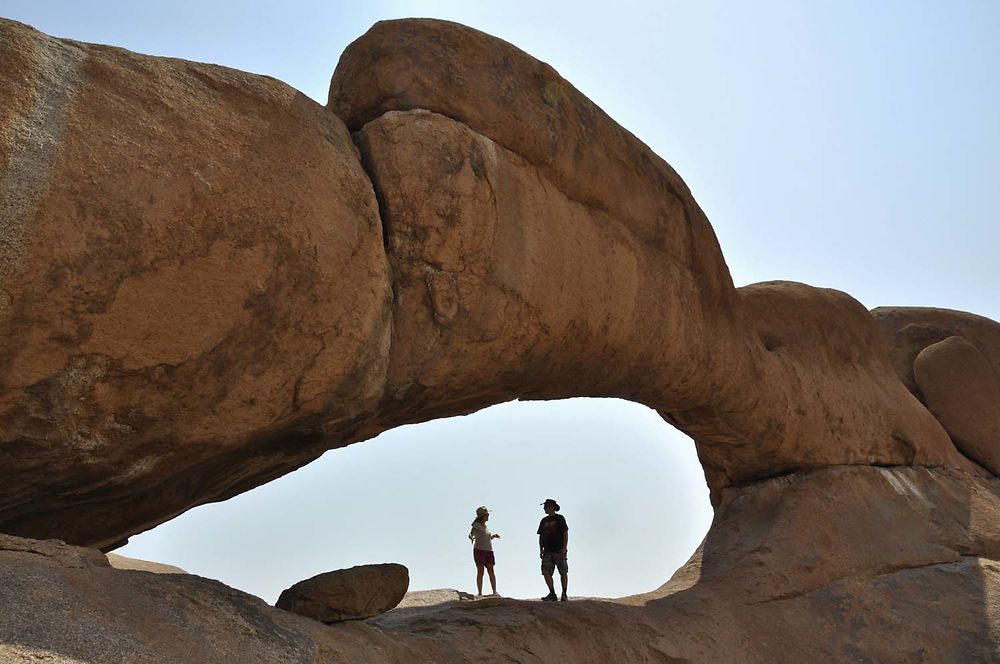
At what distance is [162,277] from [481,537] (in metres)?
4.70

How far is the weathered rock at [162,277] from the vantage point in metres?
3.00

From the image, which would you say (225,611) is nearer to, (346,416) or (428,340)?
(346,416)

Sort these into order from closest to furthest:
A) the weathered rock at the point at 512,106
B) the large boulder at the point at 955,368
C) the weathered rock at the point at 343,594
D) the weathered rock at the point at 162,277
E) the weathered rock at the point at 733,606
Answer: the weathered rock at the point at 733,606 < the weathered rock at the point at 162,277 < the weathered rock at the point at 343,594 < the weathered rock at the point at 512,106 < the large boulder at the point at 955,368

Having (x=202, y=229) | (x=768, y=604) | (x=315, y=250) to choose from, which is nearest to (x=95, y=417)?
(x=202, y=229)

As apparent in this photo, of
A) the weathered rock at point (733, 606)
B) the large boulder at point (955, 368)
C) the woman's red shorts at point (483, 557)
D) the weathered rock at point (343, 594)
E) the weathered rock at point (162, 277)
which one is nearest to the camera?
the weathered rock at point (733, 606)

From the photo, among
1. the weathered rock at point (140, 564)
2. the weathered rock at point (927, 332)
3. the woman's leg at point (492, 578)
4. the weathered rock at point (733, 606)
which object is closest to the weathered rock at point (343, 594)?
the weathered rock at point (733, 606)

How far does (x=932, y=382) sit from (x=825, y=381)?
2067 millimetres

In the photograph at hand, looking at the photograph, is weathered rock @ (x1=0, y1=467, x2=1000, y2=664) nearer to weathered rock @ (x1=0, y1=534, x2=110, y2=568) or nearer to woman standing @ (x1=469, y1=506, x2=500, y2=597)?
weathered rock @ (x1=0, y1=534, x2=110, y2=568)

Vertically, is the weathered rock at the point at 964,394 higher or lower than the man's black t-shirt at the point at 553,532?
higher

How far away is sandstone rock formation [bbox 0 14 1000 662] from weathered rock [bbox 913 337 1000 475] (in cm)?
73

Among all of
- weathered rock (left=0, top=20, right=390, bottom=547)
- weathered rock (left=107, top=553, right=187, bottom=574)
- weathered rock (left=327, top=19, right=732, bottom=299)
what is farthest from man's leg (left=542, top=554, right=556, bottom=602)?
weathered rock (left=107, top=553, right=187, bottom=574)

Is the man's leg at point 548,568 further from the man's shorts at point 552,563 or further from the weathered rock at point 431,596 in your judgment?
the weathered rock at point 431,596

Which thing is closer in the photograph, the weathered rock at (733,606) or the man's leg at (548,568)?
the weathered rock at (733,606)

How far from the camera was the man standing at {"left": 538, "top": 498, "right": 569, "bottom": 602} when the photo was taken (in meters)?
6.45
